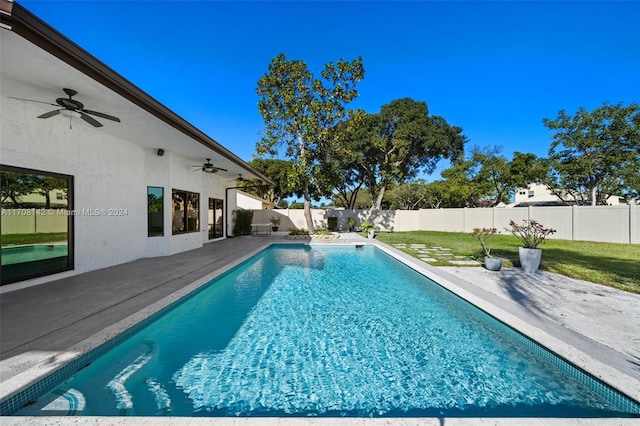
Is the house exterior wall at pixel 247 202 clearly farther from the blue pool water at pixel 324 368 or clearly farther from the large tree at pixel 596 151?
the large tree at pixel 596 151

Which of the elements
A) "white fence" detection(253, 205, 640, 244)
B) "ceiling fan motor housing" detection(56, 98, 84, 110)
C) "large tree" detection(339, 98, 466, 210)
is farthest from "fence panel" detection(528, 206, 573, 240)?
"ceiling fan motor housing" detection(56, 98, 84, 110)

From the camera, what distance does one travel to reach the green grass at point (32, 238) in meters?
4.68

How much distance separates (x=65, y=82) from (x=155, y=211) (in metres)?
5.24

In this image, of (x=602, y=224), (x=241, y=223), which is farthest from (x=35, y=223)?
(x=602, y=224)

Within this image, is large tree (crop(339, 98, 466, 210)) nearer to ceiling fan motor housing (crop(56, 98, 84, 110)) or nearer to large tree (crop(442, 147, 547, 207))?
large tree (crop(442, 147, 547, 207))

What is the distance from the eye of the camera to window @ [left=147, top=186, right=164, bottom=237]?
8.29 meters

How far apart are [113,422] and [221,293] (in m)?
3.61

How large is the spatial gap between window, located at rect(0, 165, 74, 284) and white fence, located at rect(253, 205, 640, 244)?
47.7ft

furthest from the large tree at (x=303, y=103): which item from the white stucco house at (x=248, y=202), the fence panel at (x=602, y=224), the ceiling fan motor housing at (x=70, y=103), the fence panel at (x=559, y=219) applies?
the fence panel at (x=602, y=224)

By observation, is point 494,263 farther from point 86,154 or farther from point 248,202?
point 248,202

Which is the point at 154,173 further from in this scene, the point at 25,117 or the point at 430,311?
the point at 430,311

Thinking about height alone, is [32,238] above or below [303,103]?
below

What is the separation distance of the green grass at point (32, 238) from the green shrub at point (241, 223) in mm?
10375

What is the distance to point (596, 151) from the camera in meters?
18.0
